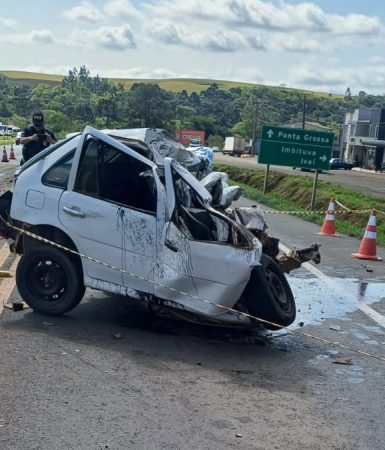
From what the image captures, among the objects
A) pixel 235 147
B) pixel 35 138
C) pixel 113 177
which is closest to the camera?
pixel 113 177

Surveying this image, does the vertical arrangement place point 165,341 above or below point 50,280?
below

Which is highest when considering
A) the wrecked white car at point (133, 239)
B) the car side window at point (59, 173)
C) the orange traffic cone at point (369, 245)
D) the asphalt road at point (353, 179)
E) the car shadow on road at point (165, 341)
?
the car side window at point (59, 173)

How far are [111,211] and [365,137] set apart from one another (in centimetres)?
9405

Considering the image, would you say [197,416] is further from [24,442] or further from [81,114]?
[81,114]

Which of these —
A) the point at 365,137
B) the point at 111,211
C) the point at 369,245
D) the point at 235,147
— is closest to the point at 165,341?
the point at 111,211

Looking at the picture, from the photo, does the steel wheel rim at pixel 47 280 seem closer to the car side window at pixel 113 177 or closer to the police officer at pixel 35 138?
the car side window at pixel 113 177

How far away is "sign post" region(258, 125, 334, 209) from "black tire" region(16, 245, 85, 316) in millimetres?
17782

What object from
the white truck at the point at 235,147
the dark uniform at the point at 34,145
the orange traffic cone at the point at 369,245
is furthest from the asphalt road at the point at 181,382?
the white truck at the point at 235,147

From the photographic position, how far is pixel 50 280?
7.62 meters

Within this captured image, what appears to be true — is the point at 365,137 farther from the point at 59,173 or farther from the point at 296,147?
the point at 59,173

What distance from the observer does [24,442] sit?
174 inches

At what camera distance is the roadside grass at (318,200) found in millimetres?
20203

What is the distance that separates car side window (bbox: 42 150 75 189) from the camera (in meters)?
7.68

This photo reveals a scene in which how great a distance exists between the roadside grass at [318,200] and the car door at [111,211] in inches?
408
